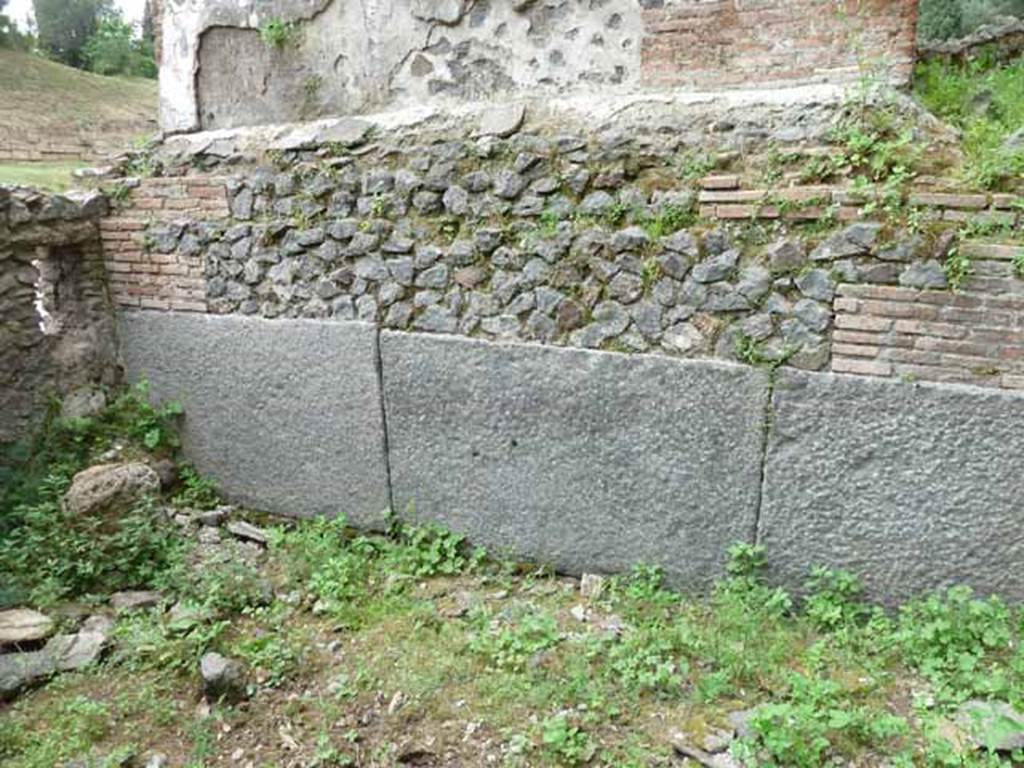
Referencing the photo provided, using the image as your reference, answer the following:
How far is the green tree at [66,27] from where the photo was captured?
13.4 meters

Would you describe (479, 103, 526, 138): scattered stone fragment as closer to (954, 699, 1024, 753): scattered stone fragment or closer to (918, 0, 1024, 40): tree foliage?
(954, 699, 1024, 753): scattered stone fragment

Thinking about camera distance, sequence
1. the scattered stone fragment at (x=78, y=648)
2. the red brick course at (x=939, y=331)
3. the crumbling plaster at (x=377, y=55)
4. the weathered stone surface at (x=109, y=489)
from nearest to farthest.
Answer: the red brick course at (x=939, y=331)
the scattered stone fragment at (x=78, y=648)
the crumbling plaster at (x=377, y=55)
the weathered stone surface at (x=109, y=489)

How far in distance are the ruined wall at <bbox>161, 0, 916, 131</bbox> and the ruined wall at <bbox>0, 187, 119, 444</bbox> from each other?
840 millimetres

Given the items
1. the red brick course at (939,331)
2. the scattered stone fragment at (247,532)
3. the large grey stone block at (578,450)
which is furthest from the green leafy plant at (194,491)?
the red brick course at (939,331)

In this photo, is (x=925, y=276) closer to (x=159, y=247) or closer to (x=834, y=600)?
(x=834, y=600)

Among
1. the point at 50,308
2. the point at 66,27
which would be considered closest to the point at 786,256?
the point at 50,308

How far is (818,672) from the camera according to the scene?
274cm

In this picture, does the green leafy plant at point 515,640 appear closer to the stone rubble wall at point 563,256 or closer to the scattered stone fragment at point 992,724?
the stone rubble wall at point 563,256

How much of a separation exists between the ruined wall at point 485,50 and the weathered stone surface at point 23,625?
2750mm

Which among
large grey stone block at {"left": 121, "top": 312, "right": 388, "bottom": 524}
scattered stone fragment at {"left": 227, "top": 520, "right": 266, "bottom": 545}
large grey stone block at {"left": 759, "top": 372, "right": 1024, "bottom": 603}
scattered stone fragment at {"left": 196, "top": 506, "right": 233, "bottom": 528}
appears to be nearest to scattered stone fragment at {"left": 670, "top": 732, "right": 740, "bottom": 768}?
large grey stone block at {"left": 759, "top": 372, "right": 1024, "bottom": 603}

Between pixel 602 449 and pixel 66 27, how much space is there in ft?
49.3

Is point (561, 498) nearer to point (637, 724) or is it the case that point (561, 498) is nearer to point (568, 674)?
point (568, 674)

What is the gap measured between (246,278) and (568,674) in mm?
2641

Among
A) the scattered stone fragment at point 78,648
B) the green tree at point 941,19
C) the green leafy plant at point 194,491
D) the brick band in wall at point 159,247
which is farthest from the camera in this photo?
the green tree at point 941,19
